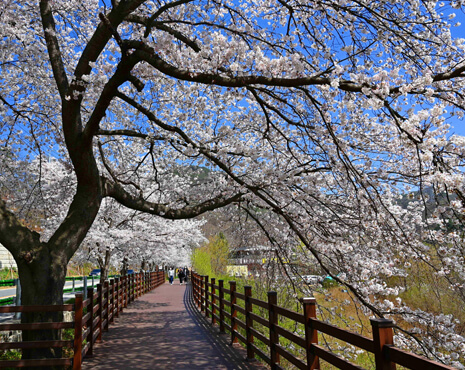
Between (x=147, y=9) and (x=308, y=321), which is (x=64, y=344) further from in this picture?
(x=147, y=9)

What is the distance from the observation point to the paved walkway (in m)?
6.79

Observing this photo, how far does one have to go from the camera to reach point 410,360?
97.6 inches

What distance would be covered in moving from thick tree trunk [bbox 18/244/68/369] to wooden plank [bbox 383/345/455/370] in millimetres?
5497

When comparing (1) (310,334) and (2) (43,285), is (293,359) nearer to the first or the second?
(1) (310,334)

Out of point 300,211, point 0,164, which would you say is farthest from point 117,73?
point 0,164

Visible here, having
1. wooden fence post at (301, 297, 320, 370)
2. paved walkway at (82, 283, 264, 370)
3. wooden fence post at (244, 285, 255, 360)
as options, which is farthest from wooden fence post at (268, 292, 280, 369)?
wooden fence post at (301, 297, 320, 370)

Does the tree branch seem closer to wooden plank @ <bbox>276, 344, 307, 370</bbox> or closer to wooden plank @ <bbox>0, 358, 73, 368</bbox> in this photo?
wooden plank @ <bbox>0, 358, 73, 368</bbox>

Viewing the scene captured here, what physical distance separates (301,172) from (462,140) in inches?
177

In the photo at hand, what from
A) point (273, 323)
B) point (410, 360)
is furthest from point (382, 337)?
point (273, 323)

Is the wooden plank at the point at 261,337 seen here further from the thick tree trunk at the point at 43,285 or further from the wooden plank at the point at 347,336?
the thick tree trunk at the point at 43,285

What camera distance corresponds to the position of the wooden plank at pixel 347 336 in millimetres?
3083

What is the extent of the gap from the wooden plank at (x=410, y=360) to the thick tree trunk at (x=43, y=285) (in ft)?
18.0

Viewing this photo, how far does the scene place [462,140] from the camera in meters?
3.51

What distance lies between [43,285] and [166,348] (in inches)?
119
